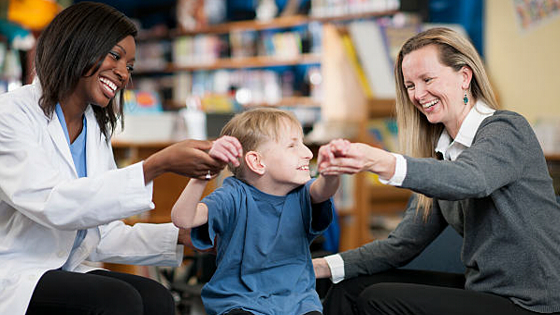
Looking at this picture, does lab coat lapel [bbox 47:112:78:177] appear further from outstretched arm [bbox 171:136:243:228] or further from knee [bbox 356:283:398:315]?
knee [bbox 356:283:398:315]

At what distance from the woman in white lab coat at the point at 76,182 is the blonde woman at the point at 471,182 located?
0.53 m

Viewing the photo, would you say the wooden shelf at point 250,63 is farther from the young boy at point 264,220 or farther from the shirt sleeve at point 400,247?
the young boy at point 264,220

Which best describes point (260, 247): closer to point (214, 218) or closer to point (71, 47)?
point (214, 218)

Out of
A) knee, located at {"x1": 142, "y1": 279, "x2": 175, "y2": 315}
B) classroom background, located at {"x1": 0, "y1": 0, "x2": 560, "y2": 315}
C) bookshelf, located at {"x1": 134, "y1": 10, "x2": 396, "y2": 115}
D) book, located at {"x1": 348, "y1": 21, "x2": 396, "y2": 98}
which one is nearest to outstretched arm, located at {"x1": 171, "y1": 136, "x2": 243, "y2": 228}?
A: knee, located at {"x1": 142, "y1": 279, "x2": 175, "y2": 315}

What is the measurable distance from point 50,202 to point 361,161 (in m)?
0.73

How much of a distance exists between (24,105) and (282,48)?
5255 millimetres

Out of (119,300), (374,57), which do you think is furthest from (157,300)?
(374,57)

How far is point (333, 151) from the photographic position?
4.10 feet

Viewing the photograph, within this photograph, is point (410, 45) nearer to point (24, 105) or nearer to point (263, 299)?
point (263, 299)

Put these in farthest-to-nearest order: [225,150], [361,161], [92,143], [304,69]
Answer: [304,69]
[92,143]
[225,150]
[361,161]

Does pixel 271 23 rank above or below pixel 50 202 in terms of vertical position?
above

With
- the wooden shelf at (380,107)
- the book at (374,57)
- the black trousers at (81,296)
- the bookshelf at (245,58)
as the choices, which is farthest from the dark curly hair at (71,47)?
the bookshelf at (245,58)

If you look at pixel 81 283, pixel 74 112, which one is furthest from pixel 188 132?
pixel 81 283

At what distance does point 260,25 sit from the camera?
671cm
